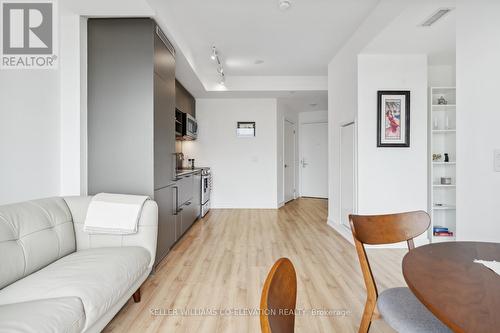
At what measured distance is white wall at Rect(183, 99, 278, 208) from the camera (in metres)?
5.78

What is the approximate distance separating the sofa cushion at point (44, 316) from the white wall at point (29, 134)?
1.32 meters

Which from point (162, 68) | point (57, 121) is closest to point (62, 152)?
point (57, 121)

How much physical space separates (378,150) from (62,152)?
3.52m

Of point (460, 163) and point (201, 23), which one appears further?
point (201, 23)

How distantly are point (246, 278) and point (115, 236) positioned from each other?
120 cm

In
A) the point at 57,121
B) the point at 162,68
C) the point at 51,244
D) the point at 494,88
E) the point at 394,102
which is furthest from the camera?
the point at 394,102

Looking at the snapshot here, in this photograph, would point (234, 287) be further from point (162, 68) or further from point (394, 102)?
point (394, 102)

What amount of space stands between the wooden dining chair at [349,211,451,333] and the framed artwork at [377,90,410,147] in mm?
2008

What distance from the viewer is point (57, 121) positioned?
243 cm

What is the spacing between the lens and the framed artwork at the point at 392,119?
3.19 m

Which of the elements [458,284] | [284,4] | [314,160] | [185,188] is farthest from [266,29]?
[314,160]

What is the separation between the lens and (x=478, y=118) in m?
1.63

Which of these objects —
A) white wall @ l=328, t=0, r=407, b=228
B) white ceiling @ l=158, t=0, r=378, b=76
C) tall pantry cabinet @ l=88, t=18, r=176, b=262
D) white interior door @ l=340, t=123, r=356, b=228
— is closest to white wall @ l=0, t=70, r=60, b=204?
tall pantry cabinet @ l=88, t=18, r=176, b=262

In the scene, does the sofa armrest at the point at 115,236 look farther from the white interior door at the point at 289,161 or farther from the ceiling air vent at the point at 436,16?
the white interior door at the point at 289,161
